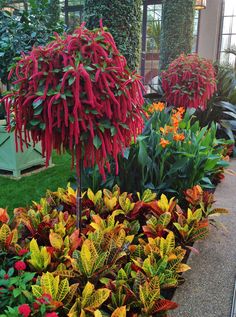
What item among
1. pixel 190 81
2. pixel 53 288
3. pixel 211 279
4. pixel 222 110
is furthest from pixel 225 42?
pixel 53 288

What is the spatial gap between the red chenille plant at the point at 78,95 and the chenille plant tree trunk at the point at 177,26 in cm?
533

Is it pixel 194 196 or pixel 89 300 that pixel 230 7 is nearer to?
pixel 194 196

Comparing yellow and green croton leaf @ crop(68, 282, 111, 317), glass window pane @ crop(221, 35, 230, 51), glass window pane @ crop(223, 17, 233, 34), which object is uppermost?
glass window pane @ crop(223, 17, 233, 34)

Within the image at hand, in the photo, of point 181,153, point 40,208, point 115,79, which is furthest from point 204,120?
point 115,79

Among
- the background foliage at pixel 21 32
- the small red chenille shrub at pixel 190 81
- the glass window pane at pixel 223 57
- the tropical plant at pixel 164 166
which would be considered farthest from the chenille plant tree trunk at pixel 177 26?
the glass window pane at pixel 223 57

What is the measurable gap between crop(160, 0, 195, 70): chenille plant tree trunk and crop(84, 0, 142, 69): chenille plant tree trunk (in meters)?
2.62

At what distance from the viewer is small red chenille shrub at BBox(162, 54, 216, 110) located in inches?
151

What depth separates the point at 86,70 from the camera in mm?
1204

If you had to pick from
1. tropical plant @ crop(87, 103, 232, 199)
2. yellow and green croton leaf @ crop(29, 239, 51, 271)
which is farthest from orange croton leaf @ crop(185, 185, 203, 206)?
yellow and green croton leaf @ crop(29, 239, 51, 271)

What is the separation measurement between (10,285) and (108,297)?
14.3 inches

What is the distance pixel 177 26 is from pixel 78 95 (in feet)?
18.6

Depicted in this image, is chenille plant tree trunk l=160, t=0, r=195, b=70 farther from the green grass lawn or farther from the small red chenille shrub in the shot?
the green grass lawn

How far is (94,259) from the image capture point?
1.36m

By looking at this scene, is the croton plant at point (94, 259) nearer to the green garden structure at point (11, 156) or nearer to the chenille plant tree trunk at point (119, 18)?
the green garden structure at point (11, 156)
